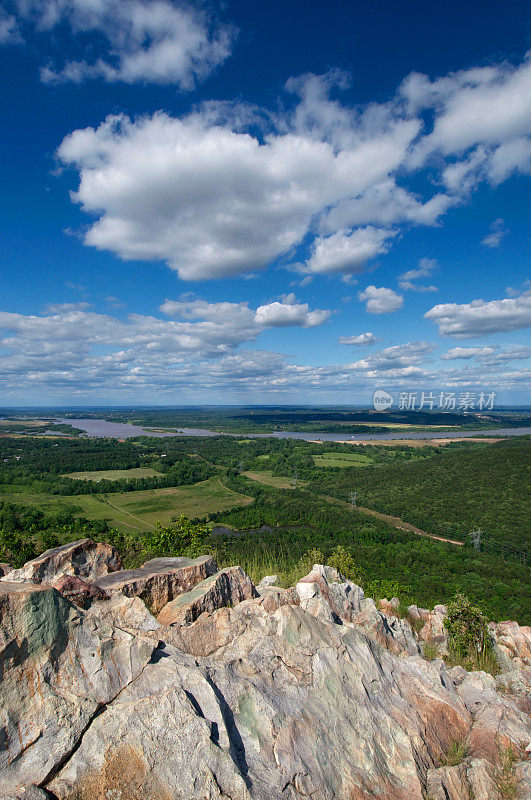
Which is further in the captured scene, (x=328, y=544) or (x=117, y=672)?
(x=328, y=544)

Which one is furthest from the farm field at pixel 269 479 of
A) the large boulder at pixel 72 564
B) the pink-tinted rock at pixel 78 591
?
the pink-tinted rock at pixel 78 591

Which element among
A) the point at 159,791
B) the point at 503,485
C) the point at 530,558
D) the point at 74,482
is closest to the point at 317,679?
the point at 159,791

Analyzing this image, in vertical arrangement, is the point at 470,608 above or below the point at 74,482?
above

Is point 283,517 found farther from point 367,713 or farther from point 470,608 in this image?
point 367,713

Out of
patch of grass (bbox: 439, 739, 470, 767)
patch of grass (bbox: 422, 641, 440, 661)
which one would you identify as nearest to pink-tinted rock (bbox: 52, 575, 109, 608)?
patch of grass (bbox: 439, 739, 470, 767)

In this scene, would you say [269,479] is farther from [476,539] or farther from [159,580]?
[159,580]

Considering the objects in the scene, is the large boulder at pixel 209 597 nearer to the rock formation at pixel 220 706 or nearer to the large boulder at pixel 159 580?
the rock formation at pixel 220 706
